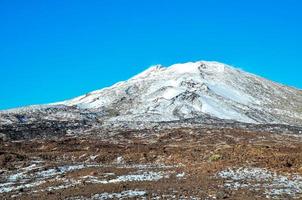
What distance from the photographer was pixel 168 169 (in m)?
41.6

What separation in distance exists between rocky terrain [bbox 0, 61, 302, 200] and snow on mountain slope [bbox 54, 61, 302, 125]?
0.33m

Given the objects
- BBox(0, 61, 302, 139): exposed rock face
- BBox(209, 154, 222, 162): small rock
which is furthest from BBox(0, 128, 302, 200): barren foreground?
BBox(0, 61, 302, 139): exposed rock face

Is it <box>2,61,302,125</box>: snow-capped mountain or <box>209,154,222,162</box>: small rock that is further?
<box>2,61,302,125</box>: snow-capped mountain

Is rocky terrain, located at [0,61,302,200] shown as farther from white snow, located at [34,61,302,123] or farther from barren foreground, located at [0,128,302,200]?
white snow, located at [34,61,302,123]

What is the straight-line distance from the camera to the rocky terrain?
33000 millimetres

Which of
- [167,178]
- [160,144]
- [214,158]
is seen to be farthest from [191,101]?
[167,178]

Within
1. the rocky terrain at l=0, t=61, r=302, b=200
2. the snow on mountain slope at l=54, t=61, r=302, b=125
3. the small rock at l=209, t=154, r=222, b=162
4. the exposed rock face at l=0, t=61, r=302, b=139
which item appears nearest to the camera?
the rocky terrain at l=0, t=61, r=302, b=200

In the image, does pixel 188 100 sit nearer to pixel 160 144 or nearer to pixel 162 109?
pixel 162 109

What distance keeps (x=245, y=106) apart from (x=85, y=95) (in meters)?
60.5

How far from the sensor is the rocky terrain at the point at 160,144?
33000mm

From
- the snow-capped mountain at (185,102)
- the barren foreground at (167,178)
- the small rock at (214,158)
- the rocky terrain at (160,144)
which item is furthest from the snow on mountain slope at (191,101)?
the small rock at (214,158)

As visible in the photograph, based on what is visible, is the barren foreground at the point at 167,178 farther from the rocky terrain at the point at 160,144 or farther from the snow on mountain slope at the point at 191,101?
the snow on mountain slope at the point at 191,101

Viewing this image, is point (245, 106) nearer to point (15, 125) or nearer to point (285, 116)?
point (285, 116)

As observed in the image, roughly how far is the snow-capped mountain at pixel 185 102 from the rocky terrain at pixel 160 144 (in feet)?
1.09
